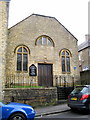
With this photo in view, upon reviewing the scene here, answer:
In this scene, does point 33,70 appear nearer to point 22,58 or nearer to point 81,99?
point 22,58

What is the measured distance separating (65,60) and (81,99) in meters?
8.87

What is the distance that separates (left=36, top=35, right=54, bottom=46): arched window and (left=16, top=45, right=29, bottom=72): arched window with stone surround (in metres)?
1.74

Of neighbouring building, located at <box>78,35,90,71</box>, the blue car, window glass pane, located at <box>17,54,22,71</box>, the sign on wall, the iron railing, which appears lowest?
the blue car

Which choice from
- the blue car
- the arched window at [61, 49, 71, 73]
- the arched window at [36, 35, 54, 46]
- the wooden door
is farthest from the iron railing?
the blue car

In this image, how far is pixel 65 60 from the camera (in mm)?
16234

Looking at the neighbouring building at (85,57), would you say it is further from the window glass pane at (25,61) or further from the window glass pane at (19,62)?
the window glass pane at (19,62)

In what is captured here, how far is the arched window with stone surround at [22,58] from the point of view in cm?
1450

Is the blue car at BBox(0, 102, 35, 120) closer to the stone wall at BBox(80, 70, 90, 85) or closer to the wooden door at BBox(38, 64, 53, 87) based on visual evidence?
the wooden door at BBox(38, 64, 53, 87)

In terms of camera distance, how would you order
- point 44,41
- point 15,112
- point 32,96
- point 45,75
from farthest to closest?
point 44,41 → point 45,75 → point 32,96 → point 15,112

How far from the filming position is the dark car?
750 centimetres

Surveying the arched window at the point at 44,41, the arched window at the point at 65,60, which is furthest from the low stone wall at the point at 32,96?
the arched window at the point at 44,41

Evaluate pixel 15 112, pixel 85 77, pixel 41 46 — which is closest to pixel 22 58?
pixel 41 46

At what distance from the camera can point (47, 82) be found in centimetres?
1490

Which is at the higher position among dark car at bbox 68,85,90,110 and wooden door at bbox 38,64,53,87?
wooden door at bbox 38,64,53,87
